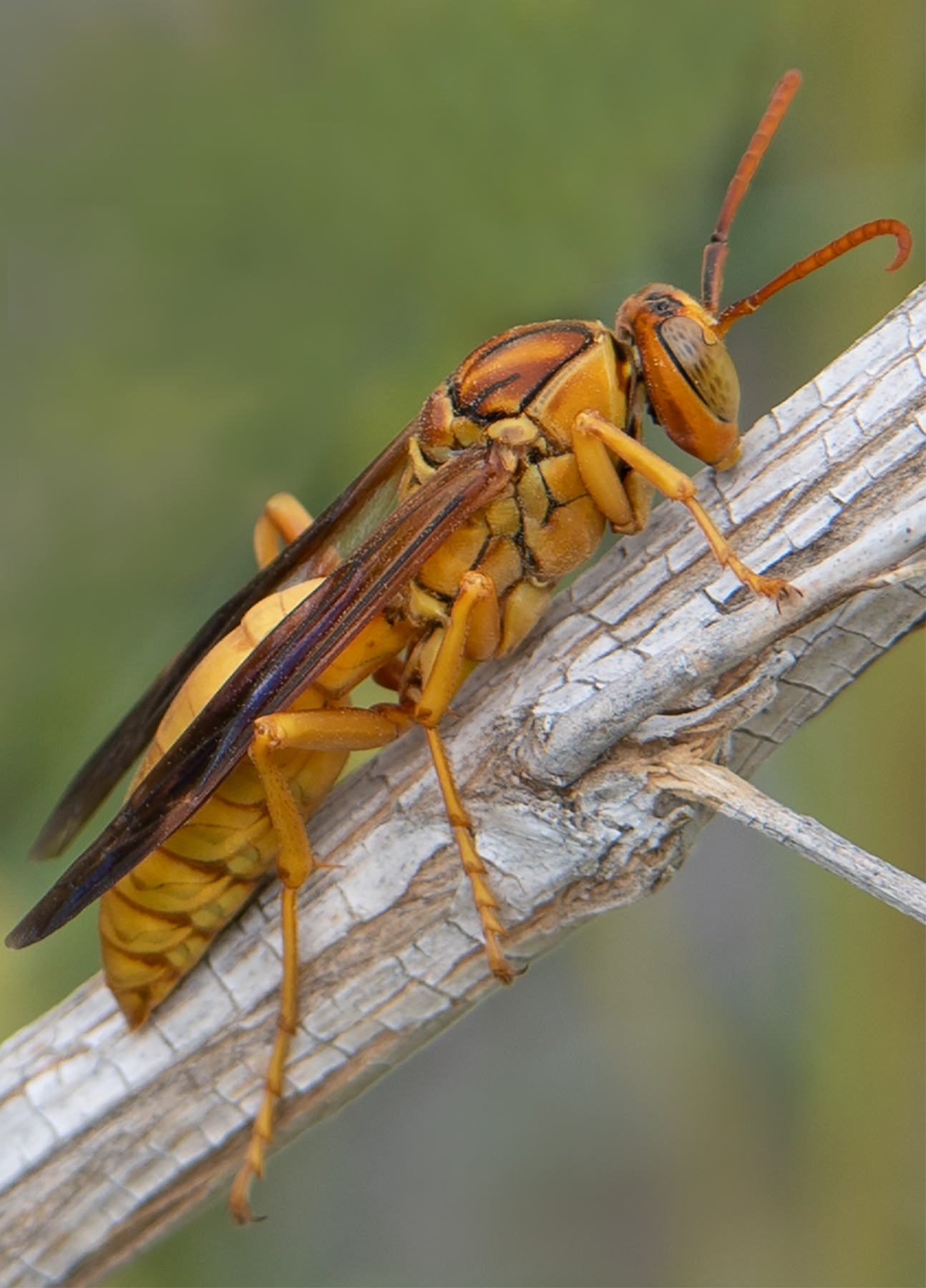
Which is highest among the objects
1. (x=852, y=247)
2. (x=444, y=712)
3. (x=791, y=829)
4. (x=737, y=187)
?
(x=737, y=187)

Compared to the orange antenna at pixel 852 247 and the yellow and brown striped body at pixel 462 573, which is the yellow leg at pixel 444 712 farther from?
the orange antenna at pixel 852 247

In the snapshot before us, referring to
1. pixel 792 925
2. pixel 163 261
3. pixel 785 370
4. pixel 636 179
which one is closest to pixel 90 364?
pixel 163 261

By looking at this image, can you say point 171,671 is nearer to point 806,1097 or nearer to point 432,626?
point 432,626

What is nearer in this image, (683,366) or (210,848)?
(683,366)

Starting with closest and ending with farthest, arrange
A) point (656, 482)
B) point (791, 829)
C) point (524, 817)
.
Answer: point (791, 829) → point (524, 817) → point (656, 482)

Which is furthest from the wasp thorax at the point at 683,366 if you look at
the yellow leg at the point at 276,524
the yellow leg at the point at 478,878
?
the yellow leg at the point at 276,524

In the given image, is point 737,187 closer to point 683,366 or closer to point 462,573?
point 683,366

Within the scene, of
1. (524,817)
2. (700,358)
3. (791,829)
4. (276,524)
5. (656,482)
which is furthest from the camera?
(276,524)

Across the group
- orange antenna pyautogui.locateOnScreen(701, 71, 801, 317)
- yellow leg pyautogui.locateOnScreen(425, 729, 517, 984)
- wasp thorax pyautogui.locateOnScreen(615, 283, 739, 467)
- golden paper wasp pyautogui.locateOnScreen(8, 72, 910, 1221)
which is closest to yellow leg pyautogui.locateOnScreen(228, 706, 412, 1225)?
golden paper wasp pyautogui.locateOnScreen(8, 72, 910, 1221)

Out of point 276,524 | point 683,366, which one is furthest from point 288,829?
point 683,366
